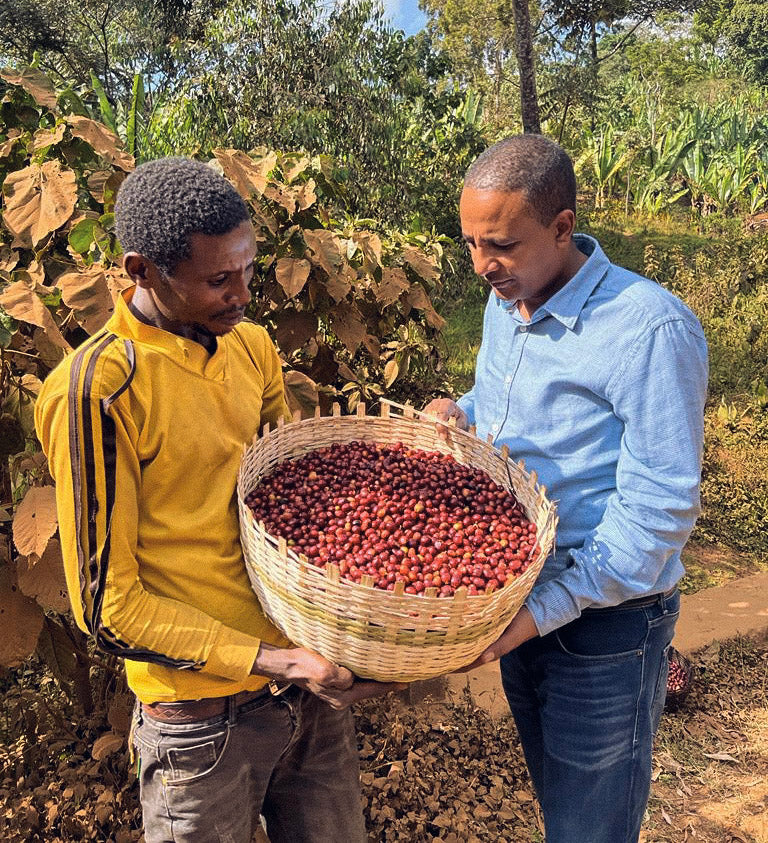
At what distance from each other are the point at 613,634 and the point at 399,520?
0.49m

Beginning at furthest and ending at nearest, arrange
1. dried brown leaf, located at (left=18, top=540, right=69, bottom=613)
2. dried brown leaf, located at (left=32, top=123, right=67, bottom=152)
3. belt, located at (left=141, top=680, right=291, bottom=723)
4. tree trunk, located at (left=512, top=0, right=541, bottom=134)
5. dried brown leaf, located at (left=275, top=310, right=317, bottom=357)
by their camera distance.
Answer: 1. tree trunk, located at (left=512, top=0, right=541, bottom=134)
2. dried brown leaf, located at (left=275, top=310, right=317, bottom=357)
3. dried brown leaf, located at (left=32, top=123, right=67, bottom=152)
4. dried brown leaf, located at (left=18, top=540, right=69, bottom=613)
5. belt, located at (left=141, top=680, right=291, bottom=723)

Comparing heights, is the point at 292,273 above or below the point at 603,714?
above

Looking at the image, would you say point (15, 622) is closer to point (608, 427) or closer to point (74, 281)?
point (74, 281)

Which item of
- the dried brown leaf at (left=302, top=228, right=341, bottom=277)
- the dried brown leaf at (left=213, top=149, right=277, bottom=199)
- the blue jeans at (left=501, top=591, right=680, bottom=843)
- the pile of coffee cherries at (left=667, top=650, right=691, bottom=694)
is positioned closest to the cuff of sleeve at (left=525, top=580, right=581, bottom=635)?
the blue jeans at (left=501, top=591, right=680, bottom=843)

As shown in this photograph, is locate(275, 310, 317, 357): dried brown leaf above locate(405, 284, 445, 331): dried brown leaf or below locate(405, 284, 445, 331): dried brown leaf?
above

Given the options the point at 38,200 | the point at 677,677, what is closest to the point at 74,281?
the point at 38,200

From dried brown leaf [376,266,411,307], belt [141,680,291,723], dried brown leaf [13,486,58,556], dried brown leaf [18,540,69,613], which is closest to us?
belt [141,680,291,723]

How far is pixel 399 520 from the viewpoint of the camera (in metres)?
1.53

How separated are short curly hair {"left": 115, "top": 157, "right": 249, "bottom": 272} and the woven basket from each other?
429mm

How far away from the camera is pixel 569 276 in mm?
1605

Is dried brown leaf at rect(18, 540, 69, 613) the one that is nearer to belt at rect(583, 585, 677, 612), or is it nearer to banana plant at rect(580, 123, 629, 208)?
belt at rect(583, 585, 677, 612)

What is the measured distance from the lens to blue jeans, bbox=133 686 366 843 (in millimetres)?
1470

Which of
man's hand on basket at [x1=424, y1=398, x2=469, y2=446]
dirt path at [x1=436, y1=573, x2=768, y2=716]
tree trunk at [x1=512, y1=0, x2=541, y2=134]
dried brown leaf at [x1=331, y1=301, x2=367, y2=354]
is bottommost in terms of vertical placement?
dirt path at [x1=436, y1=573, x2=768, y2=716]

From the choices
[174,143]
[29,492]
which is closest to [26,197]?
[29,492]
